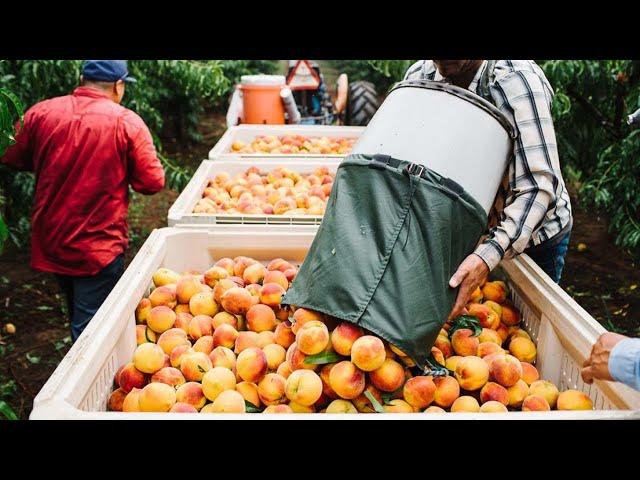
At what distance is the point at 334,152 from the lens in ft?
15.8

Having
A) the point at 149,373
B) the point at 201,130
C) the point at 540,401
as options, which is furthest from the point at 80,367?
the point at 201,130

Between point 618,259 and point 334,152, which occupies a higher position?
point 334,152

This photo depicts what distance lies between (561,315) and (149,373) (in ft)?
4.46

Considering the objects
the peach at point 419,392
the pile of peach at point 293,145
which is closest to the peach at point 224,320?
the peach at point 419,392

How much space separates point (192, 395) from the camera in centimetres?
192

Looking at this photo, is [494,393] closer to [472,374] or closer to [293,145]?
[472,374]

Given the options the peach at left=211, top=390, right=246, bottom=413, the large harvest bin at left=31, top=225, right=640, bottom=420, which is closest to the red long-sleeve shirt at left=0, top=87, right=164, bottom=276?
the large harvest bin at left=31, top=225, right=640, bottom=420

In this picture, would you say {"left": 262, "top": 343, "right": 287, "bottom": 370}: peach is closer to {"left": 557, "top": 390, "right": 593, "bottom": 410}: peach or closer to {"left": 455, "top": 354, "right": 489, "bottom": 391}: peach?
{"left": 455, "top": 354, "right": 489, "bottom": 391}: peach

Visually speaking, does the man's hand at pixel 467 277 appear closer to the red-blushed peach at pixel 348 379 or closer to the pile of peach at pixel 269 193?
the red-blushed peach at pixel 348 379

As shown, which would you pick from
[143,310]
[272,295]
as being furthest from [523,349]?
[143,310]

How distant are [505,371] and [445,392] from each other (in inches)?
8.7

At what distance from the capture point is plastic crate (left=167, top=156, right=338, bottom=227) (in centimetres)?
302

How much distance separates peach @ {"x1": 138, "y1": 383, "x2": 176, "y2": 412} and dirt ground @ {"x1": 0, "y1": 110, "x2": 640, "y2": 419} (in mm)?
1893
